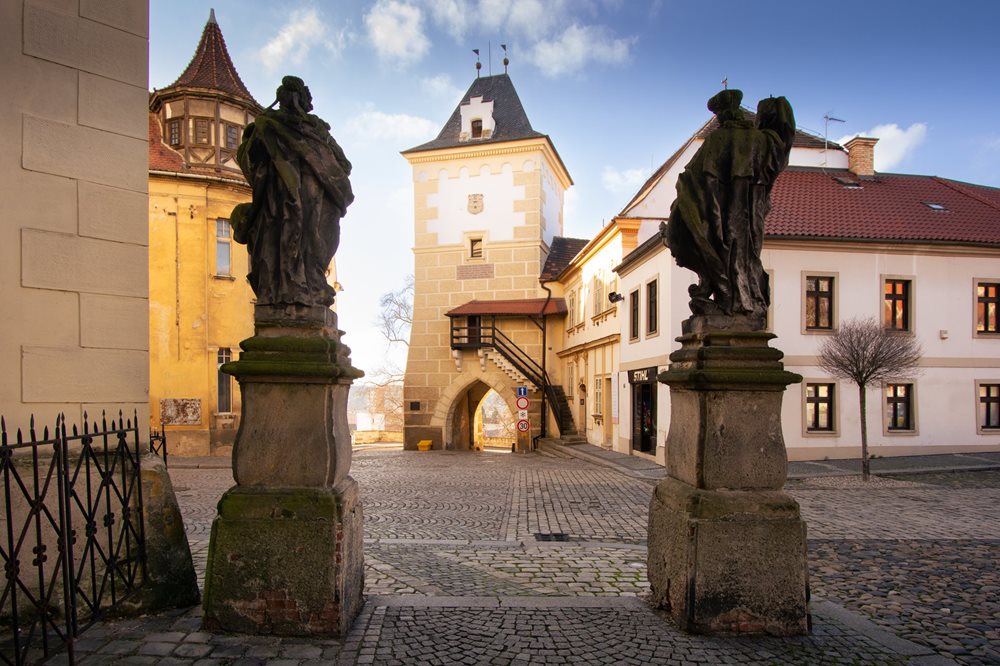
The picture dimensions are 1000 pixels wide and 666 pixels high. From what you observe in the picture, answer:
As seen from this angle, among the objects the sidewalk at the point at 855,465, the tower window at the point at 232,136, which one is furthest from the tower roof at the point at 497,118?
the sidewalk at the point at 855,465

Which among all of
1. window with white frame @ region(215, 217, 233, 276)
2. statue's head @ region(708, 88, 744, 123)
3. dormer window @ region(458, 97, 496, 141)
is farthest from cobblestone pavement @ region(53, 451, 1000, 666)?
dormer window @ region(458, 97, 496, 141)

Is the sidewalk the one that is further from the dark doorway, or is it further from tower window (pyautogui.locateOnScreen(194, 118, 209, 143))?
tower window (pyautogui.locateOnScreen(194, 118, 209, 143))

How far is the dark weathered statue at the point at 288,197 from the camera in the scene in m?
4.42

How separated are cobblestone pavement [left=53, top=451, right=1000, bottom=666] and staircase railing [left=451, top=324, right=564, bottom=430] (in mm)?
15640

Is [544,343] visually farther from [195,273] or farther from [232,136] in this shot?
[232,136]

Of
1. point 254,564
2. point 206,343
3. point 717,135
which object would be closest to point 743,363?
point 717,135

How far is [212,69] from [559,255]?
50.0 feet

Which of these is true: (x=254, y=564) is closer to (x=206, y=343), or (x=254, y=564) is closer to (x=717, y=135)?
(x=717, y=135)

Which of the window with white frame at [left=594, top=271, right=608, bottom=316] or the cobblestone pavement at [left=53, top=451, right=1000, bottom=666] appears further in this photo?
the window with white frame at [left=594, top=271, right=608, bottom=316]

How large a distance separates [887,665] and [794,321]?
51.0ft

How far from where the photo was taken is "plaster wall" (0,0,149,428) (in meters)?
4.54

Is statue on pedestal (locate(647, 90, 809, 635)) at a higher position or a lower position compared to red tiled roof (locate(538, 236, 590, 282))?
lower

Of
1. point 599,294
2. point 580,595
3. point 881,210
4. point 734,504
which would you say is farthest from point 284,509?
point 881,210

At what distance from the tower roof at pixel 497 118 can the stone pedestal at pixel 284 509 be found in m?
26.0
